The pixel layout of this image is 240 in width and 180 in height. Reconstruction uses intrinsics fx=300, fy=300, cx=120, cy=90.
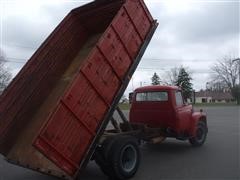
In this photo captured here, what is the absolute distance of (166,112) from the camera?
31.6ft

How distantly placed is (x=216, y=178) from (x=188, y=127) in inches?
134

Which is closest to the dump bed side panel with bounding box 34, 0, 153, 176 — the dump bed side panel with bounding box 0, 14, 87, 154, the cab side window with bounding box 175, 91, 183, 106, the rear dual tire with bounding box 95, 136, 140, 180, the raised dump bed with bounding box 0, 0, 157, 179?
the raised dump bed with bounding box 0, 0, 157, 179

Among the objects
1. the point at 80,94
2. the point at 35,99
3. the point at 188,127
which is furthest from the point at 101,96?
the point at 188,127

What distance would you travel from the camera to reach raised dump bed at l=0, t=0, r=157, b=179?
5.80m

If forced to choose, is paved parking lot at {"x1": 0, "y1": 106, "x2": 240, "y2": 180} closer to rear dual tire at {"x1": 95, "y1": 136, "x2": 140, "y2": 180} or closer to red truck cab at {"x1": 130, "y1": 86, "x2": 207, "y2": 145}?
rear dual tire at {"x1": 95, "y1": 136, "x2": 140, "y2": 180}

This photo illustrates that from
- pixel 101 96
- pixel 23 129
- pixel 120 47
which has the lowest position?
pixel 23 129

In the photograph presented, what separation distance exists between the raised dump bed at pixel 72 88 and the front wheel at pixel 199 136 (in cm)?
432

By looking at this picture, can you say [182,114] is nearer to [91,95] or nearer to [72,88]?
[91,95]

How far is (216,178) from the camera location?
675cm

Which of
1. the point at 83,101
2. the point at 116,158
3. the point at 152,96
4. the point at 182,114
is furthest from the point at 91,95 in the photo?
the point at 182,114

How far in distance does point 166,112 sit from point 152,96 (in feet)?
2.69

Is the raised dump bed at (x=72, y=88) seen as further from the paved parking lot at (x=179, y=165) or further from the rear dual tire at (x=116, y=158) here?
the paved parking lot at (x=179, y=165)

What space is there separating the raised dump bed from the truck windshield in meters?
2.39

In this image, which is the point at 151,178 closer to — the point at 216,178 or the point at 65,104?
the point at 216,178
